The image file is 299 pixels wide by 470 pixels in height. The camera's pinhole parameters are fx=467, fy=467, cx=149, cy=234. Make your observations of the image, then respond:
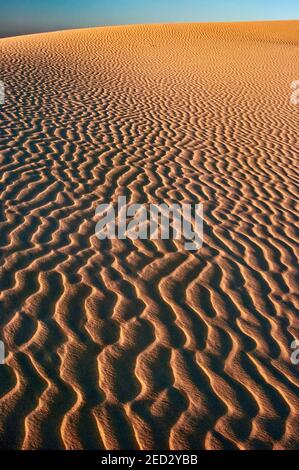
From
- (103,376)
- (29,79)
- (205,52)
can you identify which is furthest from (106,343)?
(205,52)

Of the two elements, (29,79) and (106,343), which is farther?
(29,79)

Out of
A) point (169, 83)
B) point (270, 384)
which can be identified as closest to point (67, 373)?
point (270, 384)

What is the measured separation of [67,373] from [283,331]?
178cm

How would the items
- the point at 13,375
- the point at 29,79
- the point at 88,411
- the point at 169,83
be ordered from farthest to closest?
the point at 169,83, the point at 29,79, the point at 13,375, the point at 88,411

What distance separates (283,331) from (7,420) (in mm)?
2213

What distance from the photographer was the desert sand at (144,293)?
9.45ft

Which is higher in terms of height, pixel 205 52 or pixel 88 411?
pixel 205 52

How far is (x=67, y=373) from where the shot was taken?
10.3 feet

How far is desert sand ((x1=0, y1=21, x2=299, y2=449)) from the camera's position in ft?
9.45

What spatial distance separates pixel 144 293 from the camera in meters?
4.09
